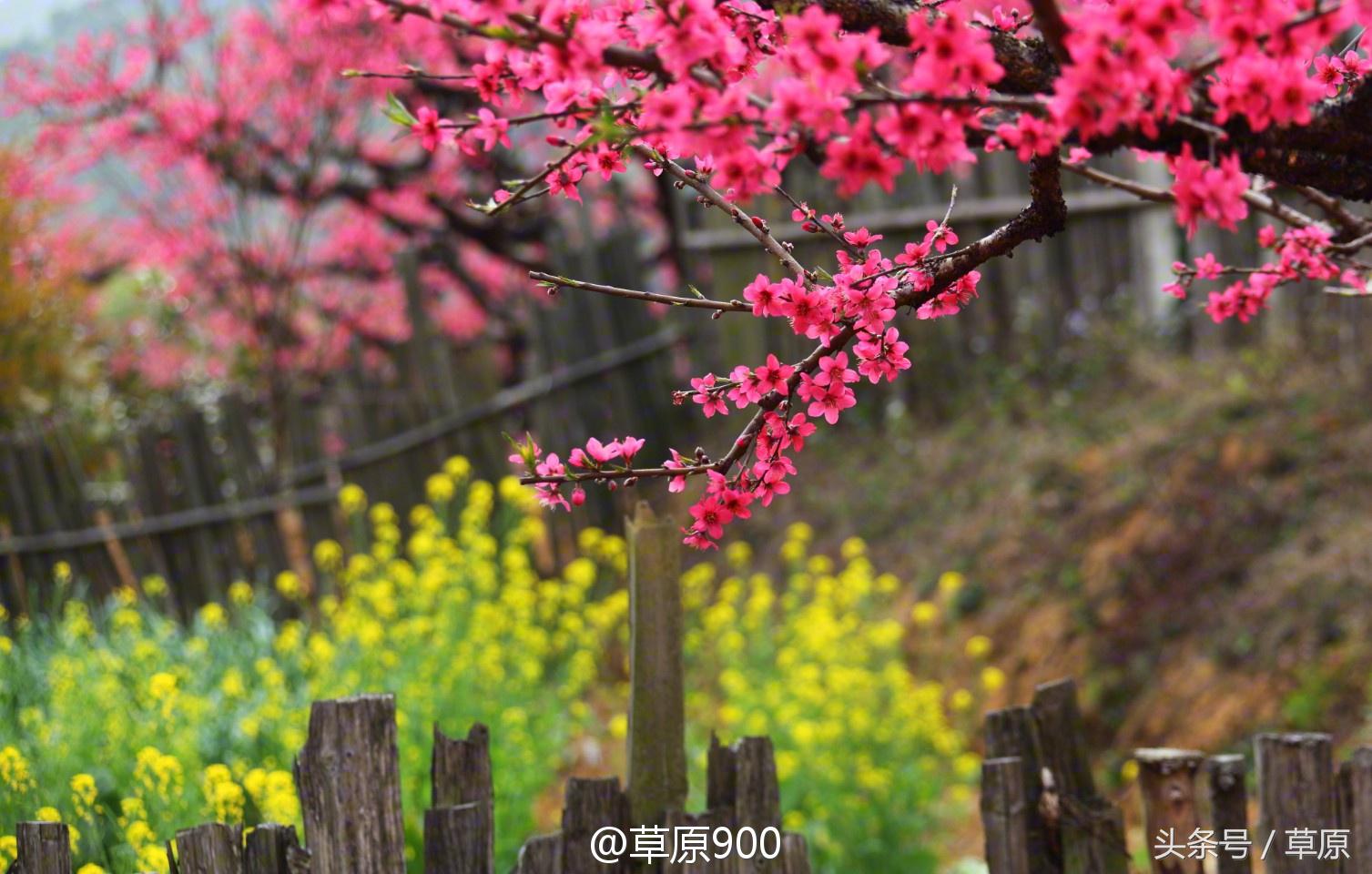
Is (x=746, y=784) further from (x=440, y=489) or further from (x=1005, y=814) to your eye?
(x=440, y=489)

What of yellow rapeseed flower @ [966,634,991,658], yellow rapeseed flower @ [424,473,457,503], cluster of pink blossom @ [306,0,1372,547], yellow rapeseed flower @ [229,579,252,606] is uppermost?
yellow rapeseed flower @ [424,473,457,503]

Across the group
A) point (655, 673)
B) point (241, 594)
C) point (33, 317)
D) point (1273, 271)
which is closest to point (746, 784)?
point (655, 673)

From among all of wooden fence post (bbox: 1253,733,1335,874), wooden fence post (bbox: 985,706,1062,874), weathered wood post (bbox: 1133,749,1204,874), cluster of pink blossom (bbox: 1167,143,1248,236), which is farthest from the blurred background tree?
cluster of pink blossom (bbox: 1167,143,1248,236)

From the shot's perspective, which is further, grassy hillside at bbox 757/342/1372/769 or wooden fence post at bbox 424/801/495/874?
grassy hillside at bbox 757/342/1372/769

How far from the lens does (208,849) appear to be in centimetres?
228

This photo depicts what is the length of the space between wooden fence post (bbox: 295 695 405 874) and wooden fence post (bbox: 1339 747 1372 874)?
176 cm

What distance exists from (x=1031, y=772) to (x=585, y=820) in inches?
36.5

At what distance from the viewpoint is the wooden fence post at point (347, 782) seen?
91.5 inches

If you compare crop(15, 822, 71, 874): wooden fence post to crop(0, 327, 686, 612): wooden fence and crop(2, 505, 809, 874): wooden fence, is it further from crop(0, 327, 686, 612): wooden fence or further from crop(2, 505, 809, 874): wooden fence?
crop(0, 327, 686, 612): wooden fence

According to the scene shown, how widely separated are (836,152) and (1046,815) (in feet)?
6.06

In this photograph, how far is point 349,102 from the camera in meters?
9.35

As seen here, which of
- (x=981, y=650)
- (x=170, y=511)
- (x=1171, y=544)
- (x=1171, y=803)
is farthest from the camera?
(x=170, y=511)

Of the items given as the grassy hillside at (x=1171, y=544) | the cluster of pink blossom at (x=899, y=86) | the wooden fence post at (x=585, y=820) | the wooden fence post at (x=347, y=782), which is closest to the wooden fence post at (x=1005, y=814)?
the wooden fence post at (x=585, y=820)

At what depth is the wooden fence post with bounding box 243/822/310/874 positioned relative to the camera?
2.32 metres
